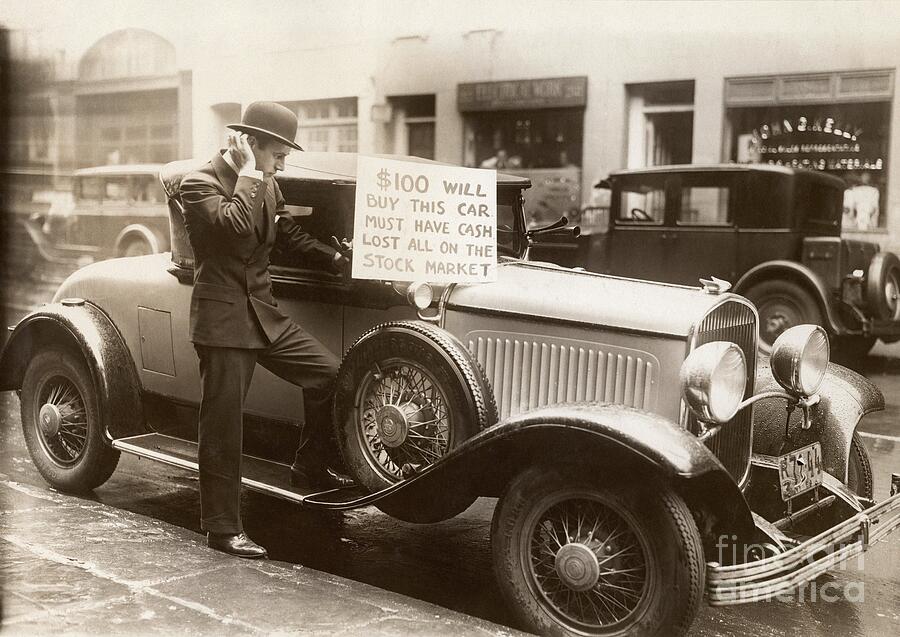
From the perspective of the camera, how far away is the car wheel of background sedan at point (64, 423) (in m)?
4.15

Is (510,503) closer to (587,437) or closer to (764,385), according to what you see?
(587,437)

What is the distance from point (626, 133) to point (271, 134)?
737cm

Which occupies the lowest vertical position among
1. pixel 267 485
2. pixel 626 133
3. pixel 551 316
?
pixel 267 485

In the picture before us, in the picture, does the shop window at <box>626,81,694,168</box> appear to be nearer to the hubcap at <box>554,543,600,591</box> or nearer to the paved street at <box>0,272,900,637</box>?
the paved street at <box>0,272,900,637</box>

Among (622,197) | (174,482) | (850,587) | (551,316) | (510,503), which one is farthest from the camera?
(622,197)

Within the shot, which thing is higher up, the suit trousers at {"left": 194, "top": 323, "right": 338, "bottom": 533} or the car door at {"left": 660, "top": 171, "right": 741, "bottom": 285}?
the car door at {"left": 660, "top": 171, "right": 741, "bottom": 285}

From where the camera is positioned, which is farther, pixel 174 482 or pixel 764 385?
pixel 174 482

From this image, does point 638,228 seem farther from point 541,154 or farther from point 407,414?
point 407,414

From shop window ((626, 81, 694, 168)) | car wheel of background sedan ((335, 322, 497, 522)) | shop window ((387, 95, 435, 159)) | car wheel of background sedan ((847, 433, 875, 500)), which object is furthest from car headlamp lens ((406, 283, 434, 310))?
shop window ((626, 81, 694, 168))

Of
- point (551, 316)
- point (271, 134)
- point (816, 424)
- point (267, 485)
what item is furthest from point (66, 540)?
point (816, 424)

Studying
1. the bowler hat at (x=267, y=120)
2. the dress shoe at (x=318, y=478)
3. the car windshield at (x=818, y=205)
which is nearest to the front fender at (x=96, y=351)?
the dress shoe at (x=318, y=478)

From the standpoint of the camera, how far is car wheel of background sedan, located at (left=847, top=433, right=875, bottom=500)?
3.71 m

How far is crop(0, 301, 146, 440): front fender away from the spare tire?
5757mm

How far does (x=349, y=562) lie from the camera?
11.8 feet
